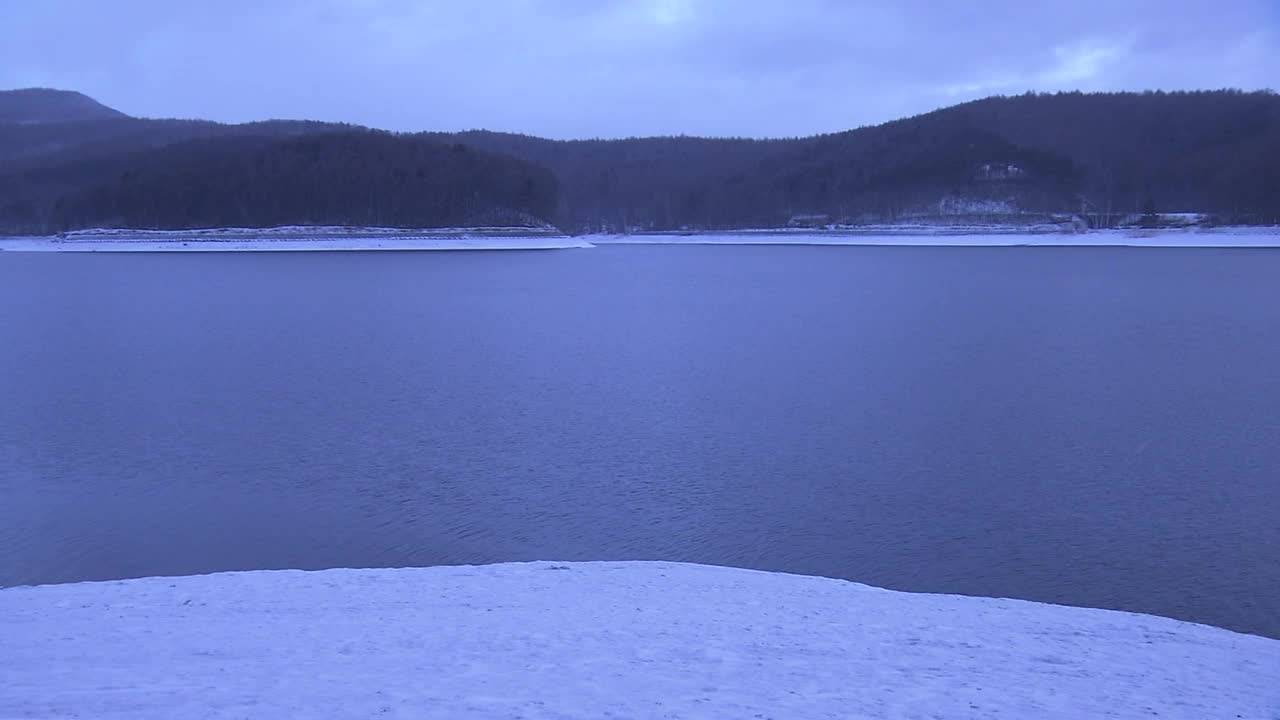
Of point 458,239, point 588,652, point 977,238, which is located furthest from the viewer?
point 977,238

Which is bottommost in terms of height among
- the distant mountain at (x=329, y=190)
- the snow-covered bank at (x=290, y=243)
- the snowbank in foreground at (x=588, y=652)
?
the snowbank in foreground at (x=588, y=652)

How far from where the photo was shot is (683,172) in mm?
132750

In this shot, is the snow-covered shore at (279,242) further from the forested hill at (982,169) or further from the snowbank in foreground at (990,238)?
the forested hill at (982,169)

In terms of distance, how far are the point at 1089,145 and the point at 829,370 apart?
4195 inches

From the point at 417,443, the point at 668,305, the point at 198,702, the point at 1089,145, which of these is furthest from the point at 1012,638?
the point at 1089,145

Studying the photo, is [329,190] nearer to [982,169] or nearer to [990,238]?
[990,238]

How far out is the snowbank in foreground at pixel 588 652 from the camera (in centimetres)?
395

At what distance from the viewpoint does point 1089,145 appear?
107 meters

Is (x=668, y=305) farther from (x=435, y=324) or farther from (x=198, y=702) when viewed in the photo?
(x=198, y=702)

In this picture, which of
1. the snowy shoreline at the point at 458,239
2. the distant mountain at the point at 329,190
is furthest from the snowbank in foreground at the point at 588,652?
the distant mountain at the point at 329,190

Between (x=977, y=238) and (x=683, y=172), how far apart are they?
64.8 meters

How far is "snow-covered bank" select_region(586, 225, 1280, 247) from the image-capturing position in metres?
65.3

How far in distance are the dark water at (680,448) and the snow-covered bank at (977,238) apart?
48.6 meters

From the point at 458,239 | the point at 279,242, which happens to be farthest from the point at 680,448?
the point at 279,242
